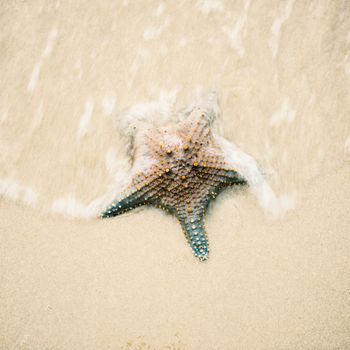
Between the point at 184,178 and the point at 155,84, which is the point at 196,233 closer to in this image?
the point at 184,178

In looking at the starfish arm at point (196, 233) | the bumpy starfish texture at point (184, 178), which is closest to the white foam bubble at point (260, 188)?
the bumpy starfish texture at point (184, 178)

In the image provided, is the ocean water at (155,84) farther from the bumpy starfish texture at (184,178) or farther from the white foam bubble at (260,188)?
the bumpy starfish texture at (184,178)

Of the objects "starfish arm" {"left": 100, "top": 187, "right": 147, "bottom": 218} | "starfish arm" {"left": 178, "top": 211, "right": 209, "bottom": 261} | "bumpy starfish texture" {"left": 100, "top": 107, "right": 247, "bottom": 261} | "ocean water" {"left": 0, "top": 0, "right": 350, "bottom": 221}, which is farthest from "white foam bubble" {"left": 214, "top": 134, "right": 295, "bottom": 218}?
"starfish arm" {"left": 100, "top": 187, "right": 147, "bottom": 218}

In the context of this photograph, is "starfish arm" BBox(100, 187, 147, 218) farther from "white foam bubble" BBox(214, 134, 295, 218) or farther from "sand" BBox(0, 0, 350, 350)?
"white foam bubble" BBox(214, 134, 295, 218)

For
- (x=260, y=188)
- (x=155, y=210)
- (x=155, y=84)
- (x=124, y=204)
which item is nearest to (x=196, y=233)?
(x=155, y=210)

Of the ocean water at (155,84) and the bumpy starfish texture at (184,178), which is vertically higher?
the ocean water at (155,84)

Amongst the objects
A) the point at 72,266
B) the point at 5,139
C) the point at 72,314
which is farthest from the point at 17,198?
the point at 72,314
